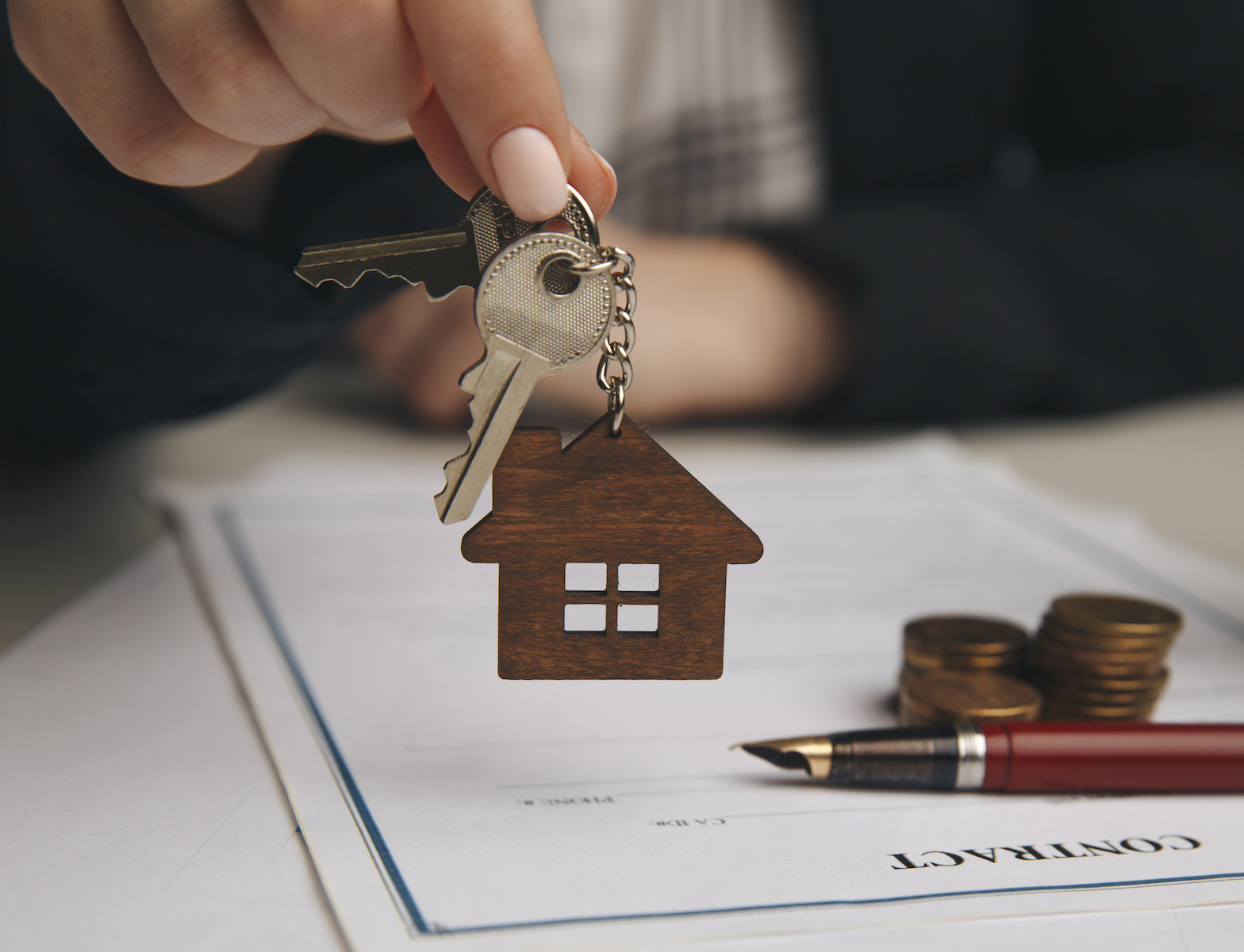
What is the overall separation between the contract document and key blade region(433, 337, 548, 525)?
0.36ft

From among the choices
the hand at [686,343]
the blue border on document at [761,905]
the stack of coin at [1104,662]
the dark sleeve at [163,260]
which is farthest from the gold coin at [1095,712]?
the hand at [686,343]

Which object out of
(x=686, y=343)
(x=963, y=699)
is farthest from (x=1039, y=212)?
(x=963, y=699)

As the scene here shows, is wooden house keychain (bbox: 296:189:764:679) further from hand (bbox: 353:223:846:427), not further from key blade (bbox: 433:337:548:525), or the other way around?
hand (bbox: 353:223:846:427)

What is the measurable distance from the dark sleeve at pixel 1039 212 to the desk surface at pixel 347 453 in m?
0.05

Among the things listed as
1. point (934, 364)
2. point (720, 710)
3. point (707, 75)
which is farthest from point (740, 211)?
point (720, 710)

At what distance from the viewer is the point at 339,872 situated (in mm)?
327

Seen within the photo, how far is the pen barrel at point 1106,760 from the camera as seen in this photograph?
384 mm

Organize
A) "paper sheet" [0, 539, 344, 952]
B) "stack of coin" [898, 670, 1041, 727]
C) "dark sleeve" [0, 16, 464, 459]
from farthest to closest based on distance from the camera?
1. "dark sleeve" [0, 16, 464, 459]
2. "stack of coin" [898, 670, 1041, 727]
3. "paper sheet" [0, 539, 344, 952]

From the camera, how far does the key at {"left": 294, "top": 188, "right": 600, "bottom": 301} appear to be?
1.19 feet

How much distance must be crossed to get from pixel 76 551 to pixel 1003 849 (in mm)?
528

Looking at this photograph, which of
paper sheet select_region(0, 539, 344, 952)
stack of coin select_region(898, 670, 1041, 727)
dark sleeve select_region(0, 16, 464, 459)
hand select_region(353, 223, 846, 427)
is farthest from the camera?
hand select_region(353, 223, 846, 427)

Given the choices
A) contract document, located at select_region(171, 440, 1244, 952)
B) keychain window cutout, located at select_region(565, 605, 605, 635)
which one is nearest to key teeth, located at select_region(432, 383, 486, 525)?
contract document, located at select_region(171, 440, 1244, 952)

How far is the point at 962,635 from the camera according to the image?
47 cm

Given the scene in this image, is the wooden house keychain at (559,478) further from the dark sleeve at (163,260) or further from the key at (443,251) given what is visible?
the dark sleeve at (163,260)
